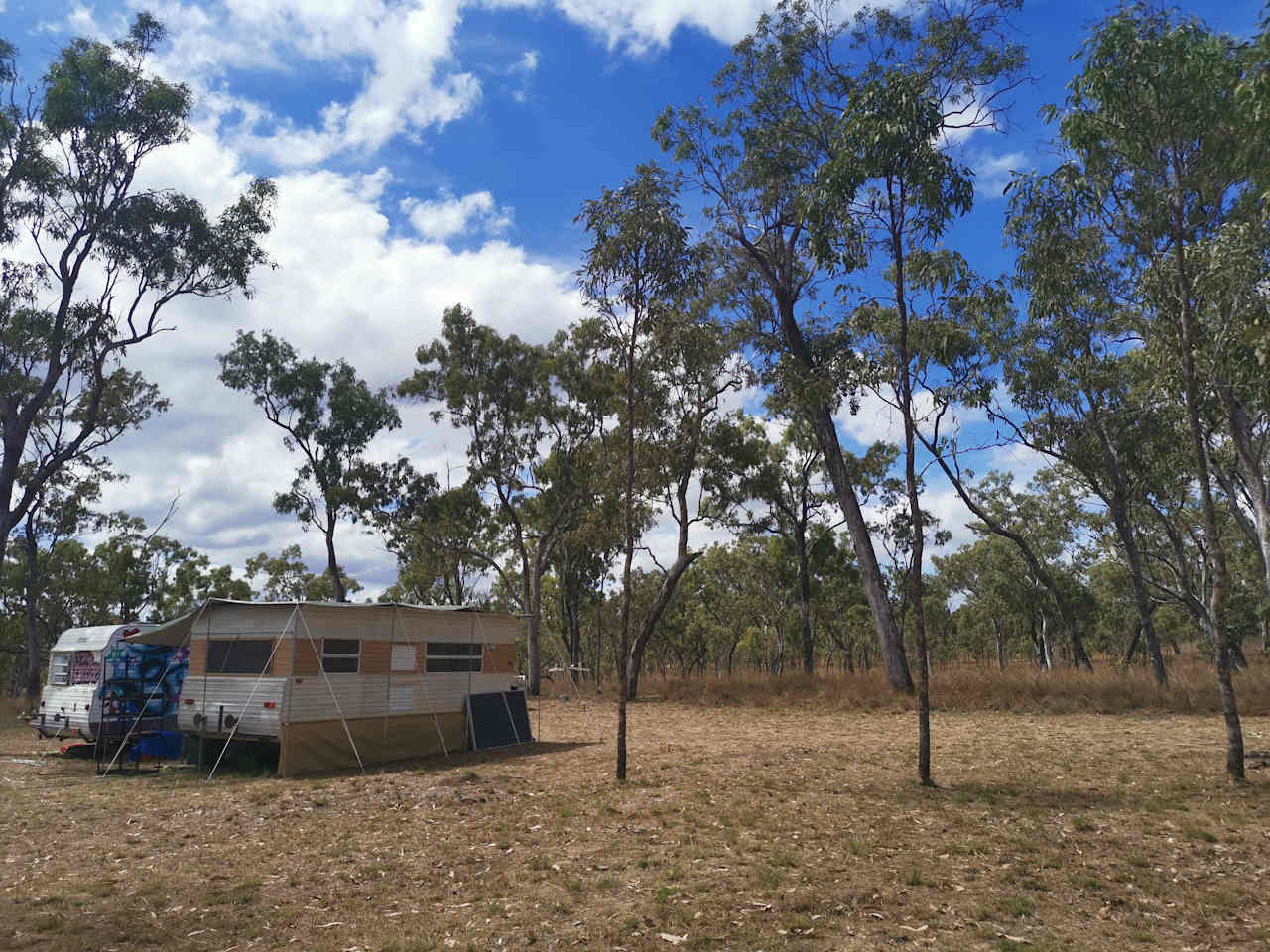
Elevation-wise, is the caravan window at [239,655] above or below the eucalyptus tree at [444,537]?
below

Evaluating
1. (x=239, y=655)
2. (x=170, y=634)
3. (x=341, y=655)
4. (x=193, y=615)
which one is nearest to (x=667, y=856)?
(x=341, y=655)

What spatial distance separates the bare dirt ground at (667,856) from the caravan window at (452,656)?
2686 mm

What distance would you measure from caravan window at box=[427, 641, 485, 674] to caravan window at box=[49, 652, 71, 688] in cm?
875

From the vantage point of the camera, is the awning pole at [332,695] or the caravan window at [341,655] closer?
the awning pole at [332,695]

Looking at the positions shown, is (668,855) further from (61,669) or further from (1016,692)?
(1016,692)

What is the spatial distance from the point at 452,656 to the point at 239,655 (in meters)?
4.13

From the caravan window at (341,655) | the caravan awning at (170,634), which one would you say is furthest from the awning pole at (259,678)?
the caravan awning at (170,634)

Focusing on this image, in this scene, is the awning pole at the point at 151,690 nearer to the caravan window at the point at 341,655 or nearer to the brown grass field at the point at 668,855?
the brown grass field at the point at 668,855

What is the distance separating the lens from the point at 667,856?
8.05 m

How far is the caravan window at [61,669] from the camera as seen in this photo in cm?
1802

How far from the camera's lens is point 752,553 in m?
45.9

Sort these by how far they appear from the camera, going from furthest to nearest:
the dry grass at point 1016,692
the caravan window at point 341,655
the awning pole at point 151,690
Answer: the dry grass at point 1016,692 → the awning pole at point 151,690 → the caravan window at point 341,655

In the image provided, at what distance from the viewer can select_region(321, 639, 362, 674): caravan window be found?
14523 mm

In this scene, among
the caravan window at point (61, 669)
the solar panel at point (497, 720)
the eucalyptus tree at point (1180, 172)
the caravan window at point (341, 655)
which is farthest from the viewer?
the caravan window at point (61, 669)
